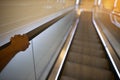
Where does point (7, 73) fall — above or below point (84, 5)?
below

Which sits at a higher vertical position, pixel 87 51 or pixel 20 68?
pixel 20 68

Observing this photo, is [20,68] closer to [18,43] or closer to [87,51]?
[18,43]

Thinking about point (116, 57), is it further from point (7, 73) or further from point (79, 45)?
point (7, 73)

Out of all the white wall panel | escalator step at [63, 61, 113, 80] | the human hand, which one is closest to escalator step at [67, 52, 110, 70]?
escalator step at [63, 61, 113, 80]

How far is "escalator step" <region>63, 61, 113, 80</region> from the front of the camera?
2674 mm

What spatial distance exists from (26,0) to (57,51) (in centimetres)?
159

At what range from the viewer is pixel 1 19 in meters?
1.24

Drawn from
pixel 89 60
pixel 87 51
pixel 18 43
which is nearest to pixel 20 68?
pixel 18 43

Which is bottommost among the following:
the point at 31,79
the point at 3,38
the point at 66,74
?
the point at 66,74

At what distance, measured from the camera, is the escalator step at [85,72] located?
267 centimetres

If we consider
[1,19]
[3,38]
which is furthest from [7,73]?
[1,19]

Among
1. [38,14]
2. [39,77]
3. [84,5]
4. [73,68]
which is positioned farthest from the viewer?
[84,5]

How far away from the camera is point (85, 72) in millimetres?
2803

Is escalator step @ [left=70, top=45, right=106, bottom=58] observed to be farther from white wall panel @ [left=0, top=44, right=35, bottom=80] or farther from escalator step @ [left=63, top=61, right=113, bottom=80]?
white wall panel @ [left=0, top=44, right=35, bottom=80]
